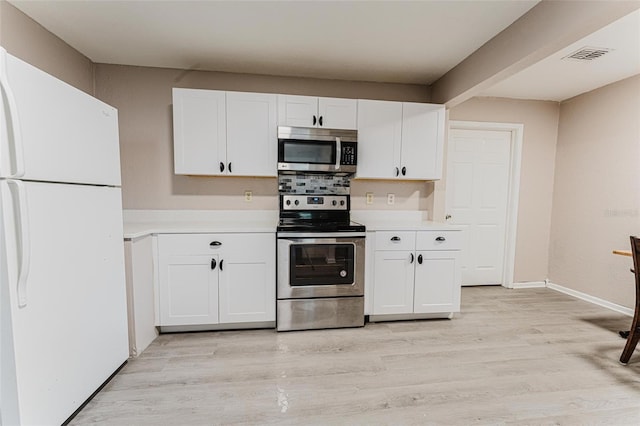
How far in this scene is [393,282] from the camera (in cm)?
271

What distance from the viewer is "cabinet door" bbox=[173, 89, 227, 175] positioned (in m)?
2.59

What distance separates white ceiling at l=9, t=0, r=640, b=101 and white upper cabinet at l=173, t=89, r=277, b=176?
39 cm

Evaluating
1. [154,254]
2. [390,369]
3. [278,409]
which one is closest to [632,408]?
[390,369]

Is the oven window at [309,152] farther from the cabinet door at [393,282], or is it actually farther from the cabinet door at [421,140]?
the cabinet door at [393,282]

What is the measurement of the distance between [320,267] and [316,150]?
105cm

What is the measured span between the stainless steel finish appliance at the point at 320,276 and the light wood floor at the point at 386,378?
5.2 inches

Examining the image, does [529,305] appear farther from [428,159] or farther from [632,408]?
[428,159]

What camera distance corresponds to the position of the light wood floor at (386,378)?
5.32ft

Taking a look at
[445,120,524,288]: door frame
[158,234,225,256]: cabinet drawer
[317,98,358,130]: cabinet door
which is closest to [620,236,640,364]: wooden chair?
[445,120,524,288]: door frame

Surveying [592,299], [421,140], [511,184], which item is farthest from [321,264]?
[592,299]

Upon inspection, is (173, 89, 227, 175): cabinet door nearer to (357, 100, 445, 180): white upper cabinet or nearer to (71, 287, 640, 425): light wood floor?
(357, 100, 445, 180): white upper cabinet

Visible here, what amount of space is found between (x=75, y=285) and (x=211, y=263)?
0.97m

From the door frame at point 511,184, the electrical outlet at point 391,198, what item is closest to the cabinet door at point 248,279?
the electrical outlet at point 391,198

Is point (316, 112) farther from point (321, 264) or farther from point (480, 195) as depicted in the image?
point (480, 195)
